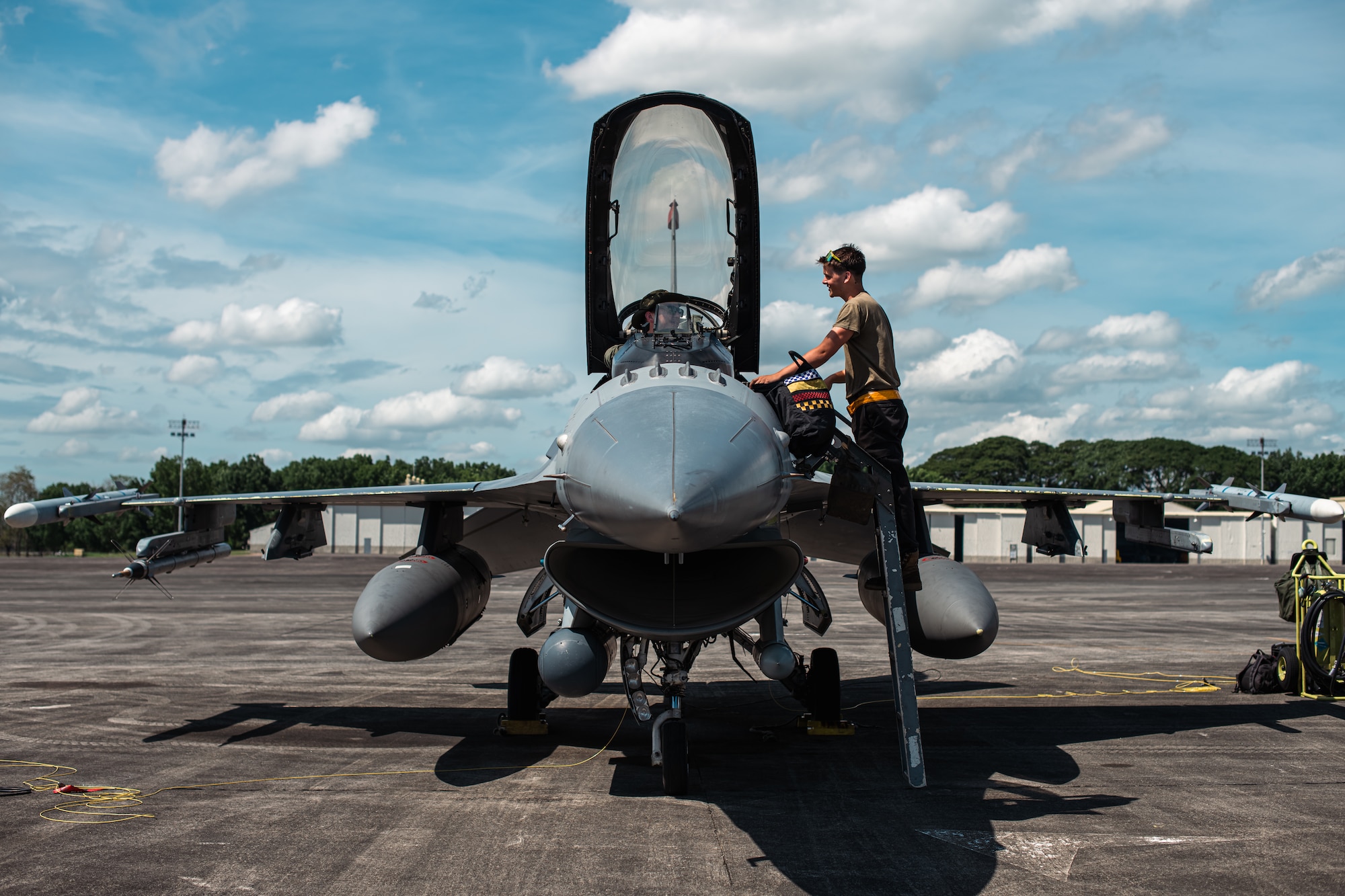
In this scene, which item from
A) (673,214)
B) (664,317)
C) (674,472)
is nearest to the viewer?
(674,472)

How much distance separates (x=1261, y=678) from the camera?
11.4 m

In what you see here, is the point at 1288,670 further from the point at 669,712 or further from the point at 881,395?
the point at 669,712

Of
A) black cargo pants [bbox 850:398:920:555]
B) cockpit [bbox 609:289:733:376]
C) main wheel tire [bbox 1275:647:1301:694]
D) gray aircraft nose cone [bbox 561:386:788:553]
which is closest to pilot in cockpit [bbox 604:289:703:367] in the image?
cockpit [bbox 609:289:733:376]

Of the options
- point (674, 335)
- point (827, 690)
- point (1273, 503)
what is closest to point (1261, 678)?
point (1273, 503)

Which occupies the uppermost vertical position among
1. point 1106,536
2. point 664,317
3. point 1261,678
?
point 664,317

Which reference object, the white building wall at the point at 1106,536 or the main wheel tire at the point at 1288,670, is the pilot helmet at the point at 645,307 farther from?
the white building wall at the point at 1106,536

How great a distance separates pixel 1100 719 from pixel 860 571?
11.7 feet

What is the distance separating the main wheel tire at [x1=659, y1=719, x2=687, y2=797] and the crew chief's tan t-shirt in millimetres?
2573

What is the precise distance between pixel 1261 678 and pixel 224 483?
3774 inches

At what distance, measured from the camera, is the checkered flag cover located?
6020mm

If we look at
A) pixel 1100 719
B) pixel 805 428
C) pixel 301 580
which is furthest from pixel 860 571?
pixel 301 580

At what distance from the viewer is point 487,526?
10.7 meters

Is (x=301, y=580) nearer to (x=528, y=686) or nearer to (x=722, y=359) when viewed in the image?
(x=528, y=686)

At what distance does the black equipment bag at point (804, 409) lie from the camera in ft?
18.5
